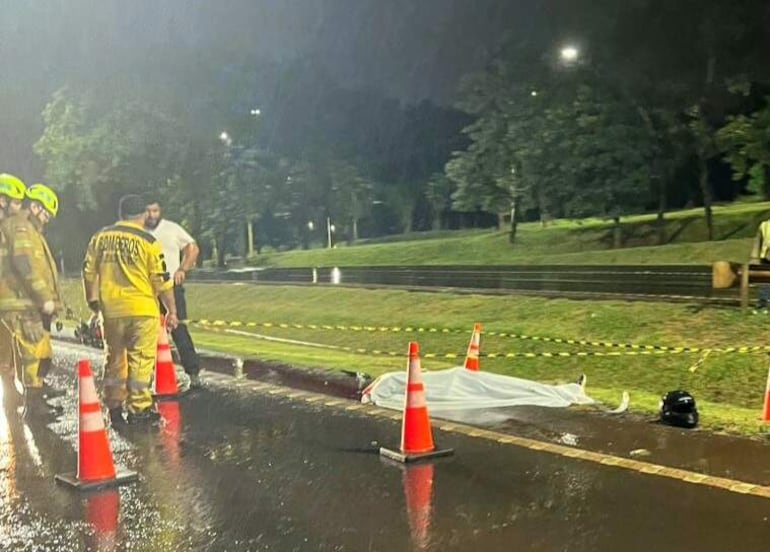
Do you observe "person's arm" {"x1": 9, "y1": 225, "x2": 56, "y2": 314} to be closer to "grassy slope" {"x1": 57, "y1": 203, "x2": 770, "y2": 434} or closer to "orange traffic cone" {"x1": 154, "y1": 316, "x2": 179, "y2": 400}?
"orange traffic cone" {"x1": 154, "y1": 316, "x2": 179, "y2": 400}

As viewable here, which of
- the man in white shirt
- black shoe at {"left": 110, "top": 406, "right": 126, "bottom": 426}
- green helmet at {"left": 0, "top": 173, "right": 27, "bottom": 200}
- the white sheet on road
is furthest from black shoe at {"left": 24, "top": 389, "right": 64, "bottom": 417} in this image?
the white sheet on road

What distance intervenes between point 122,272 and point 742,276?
11844 mm

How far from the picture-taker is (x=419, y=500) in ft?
18.8

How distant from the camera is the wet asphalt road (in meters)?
5.00

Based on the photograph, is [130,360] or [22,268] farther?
[22,268]

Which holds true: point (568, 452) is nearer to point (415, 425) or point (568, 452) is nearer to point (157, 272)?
point (415, 425)

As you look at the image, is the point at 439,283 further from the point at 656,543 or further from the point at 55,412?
the point at 656,543

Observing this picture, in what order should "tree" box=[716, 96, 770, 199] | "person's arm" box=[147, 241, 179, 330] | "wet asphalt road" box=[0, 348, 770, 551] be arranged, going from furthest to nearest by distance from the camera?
"tree" box=[716, 96, 770, 199] < "person's arm" box=[147, 241, 179, 330] < "wet asphalt road" box=[0, 348, 770, 551]

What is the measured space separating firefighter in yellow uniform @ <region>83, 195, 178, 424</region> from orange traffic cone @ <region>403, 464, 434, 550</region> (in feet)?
9.61

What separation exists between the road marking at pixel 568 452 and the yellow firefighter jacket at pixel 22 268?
271cm

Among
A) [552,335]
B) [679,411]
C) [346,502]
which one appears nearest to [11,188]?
[346,502]

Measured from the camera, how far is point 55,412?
9.16m

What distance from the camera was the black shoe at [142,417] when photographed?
8.33m

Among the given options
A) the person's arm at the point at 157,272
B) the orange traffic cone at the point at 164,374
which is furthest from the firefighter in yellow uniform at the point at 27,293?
the person's arm at the point at 157,272
